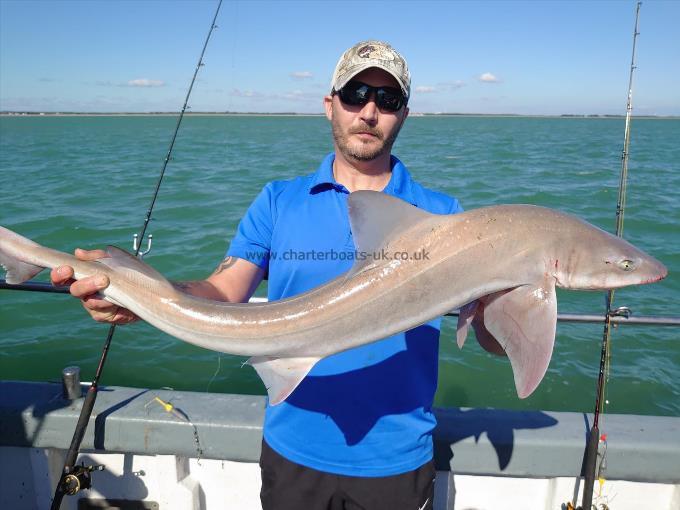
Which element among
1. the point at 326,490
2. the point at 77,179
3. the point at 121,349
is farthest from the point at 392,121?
the point at 77,179

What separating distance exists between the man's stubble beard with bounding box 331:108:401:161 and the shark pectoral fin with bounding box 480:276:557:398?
1.06 metres

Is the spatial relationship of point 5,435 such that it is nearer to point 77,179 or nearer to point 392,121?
point 392,121

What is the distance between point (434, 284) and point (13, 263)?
6.44 feet

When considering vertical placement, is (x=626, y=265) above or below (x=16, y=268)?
above

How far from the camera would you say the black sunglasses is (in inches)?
110

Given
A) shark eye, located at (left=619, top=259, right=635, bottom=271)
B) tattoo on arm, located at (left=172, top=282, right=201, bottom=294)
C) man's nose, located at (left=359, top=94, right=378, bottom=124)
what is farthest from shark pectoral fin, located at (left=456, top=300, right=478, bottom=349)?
tattoo on arm, located at (left=172, top=282, right=201, bottom=294)

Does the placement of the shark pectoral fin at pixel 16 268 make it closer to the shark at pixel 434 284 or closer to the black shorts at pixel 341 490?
the shark at pixel 434 284

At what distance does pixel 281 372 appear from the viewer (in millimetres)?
2205

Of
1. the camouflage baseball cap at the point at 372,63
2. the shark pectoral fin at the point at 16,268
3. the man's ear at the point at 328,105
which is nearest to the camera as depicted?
the shark pectoral fin at the point at 16,268

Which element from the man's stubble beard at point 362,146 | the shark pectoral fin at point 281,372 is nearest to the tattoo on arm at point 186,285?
the shark pectoral fin at point 281,372

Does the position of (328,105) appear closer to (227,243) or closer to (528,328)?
(528,328)

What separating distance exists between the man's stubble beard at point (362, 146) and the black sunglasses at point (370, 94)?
0.13m

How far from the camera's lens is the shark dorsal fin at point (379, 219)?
6.91 feet

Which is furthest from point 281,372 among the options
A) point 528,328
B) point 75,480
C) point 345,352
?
point 75,480
